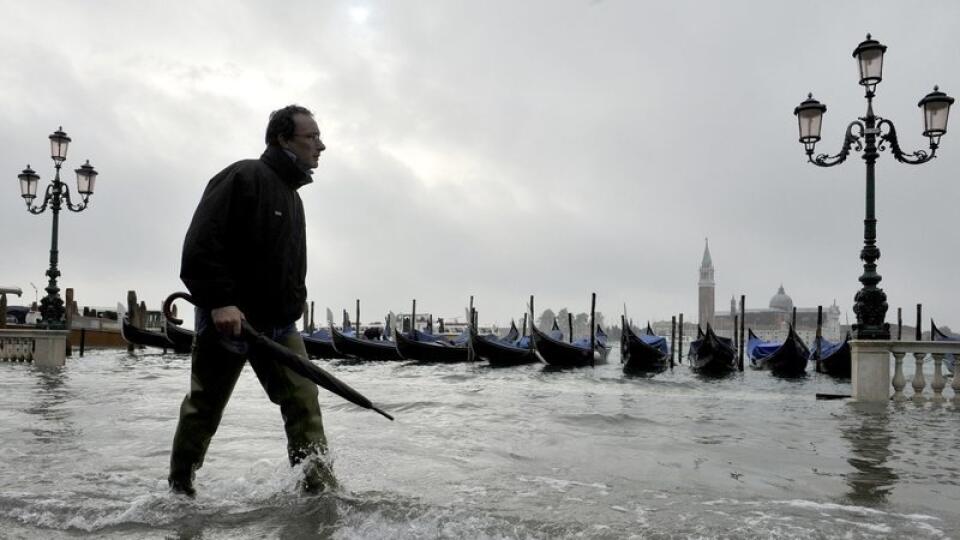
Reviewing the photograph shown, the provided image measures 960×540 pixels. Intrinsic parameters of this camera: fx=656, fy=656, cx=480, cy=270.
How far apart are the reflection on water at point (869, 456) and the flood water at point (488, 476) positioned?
0.06 feet

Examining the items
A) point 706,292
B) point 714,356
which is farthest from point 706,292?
point 714,356

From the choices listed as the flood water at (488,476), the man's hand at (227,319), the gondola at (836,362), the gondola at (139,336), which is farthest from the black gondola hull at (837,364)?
the gondola at (139,336)

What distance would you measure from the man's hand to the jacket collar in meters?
0.56

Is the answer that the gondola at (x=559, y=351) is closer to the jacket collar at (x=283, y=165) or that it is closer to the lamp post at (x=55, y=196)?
the lamp post at (x=55, y=196)

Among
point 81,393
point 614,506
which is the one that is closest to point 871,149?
point 614,506

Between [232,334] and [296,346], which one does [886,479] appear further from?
[232,334]

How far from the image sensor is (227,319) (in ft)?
7.20

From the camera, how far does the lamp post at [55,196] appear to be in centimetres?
1286

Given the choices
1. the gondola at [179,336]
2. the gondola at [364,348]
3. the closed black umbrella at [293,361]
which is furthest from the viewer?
the gondola at [364,348]

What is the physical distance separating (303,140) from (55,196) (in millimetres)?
13265

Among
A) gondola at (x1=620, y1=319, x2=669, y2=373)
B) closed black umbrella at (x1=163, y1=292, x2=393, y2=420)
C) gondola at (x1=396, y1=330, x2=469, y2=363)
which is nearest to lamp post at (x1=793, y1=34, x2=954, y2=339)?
closed black umbrella at (x1=163, y1=292, x2=393, y2=420)

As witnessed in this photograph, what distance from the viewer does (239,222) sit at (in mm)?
2309

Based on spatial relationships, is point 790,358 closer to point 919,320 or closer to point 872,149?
point 919,320

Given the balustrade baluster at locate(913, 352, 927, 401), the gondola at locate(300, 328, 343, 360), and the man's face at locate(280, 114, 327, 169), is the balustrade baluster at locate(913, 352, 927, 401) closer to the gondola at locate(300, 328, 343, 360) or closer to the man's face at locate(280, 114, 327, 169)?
the man's face at locate(280, 114, 327, 169)
